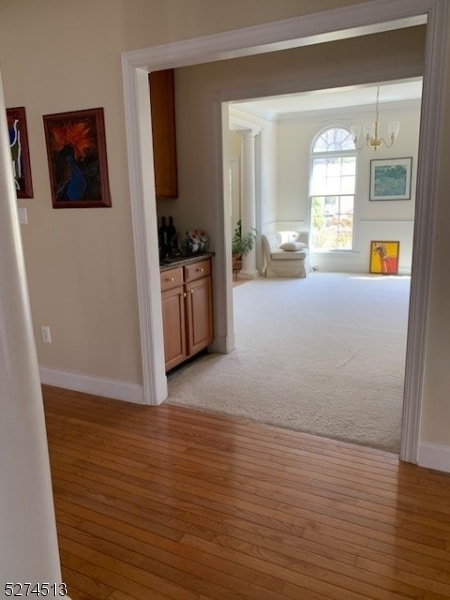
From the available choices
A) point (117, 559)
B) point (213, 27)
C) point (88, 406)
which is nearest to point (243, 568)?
point (117, 559)

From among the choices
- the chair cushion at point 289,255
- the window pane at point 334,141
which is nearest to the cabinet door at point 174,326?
the chair cushion at point 289,255

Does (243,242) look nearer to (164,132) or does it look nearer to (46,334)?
(164,132)

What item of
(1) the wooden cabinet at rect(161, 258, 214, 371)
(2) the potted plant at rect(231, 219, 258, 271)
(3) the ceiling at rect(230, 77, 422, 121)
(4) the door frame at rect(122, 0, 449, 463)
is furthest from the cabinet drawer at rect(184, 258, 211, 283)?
(2) the potted plant at rect(231, 219, 258, 271)

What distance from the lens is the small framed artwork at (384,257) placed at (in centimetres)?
794

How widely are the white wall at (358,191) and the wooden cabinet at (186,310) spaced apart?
4.95 m

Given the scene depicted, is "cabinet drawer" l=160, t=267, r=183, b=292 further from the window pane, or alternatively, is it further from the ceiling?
the window pane

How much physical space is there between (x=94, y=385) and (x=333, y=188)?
21.4 feet

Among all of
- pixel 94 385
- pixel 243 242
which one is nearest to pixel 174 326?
pixel 94 385

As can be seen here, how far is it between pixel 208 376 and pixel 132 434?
98cm

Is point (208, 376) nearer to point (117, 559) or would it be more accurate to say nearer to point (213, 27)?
point (117, 559)

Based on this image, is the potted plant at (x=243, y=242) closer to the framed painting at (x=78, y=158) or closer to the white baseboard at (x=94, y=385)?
the white baseboard at (x=94, y=385)

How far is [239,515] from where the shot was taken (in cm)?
196

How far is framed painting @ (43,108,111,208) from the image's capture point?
9.18ft

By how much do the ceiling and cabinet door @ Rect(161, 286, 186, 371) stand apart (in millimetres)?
4041
